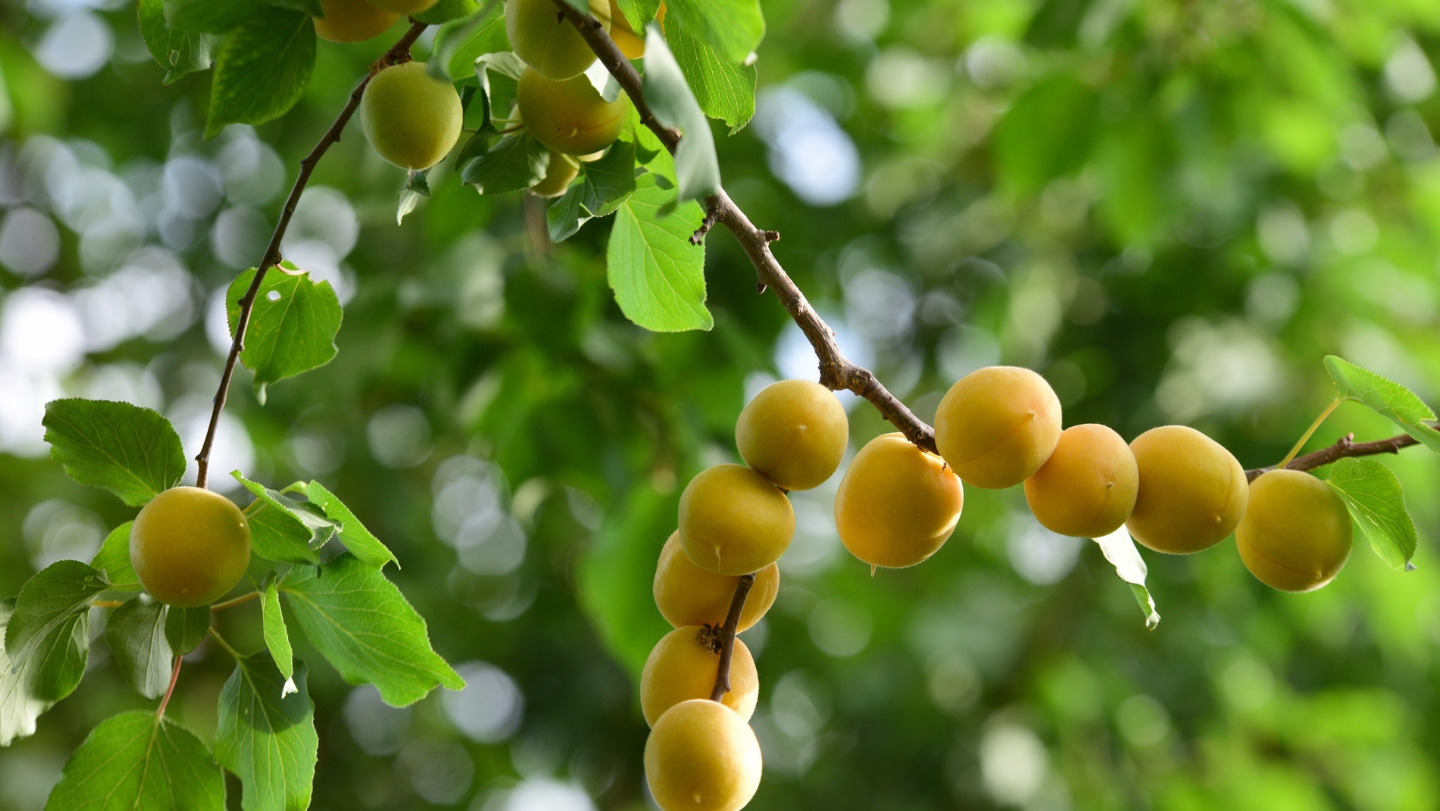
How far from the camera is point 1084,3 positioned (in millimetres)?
1772

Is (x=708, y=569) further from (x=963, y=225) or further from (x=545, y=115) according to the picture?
(x=963, y=225)

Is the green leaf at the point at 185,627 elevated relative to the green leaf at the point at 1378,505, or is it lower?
lower

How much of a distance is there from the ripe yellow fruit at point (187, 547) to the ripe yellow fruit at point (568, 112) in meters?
0.30

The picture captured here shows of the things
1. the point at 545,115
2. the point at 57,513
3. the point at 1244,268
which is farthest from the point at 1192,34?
the point at 57,513

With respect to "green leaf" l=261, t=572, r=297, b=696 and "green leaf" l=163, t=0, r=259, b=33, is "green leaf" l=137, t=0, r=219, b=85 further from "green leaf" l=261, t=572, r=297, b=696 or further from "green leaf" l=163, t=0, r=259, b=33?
"green leaf" l=261, t=572, r=297, b=696

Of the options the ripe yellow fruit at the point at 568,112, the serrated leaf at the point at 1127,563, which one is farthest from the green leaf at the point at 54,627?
the serrated leaf at the point at 1127,563

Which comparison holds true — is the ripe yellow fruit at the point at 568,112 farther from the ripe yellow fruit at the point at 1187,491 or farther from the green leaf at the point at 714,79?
the ripe yellow fruit at the point at 1187,491

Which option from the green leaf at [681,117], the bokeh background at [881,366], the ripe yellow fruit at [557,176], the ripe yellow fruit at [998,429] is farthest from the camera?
the bokeh background at [881,366]

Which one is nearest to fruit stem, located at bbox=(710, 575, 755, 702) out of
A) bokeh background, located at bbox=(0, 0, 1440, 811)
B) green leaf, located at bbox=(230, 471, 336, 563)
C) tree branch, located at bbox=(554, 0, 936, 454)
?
tree branch, located at bbox=(554, 0, 936, 454)

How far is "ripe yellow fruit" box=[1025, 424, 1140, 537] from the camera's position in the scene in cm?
58

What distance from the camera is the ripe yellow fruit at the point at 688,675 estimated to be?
641 mm

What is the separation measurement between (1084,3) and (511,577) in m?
2.44

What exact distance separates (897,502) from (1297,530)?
0.26 metres

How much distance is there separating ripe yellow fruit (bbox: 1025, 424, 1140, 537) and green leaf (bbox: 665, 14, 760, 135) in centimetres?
30
